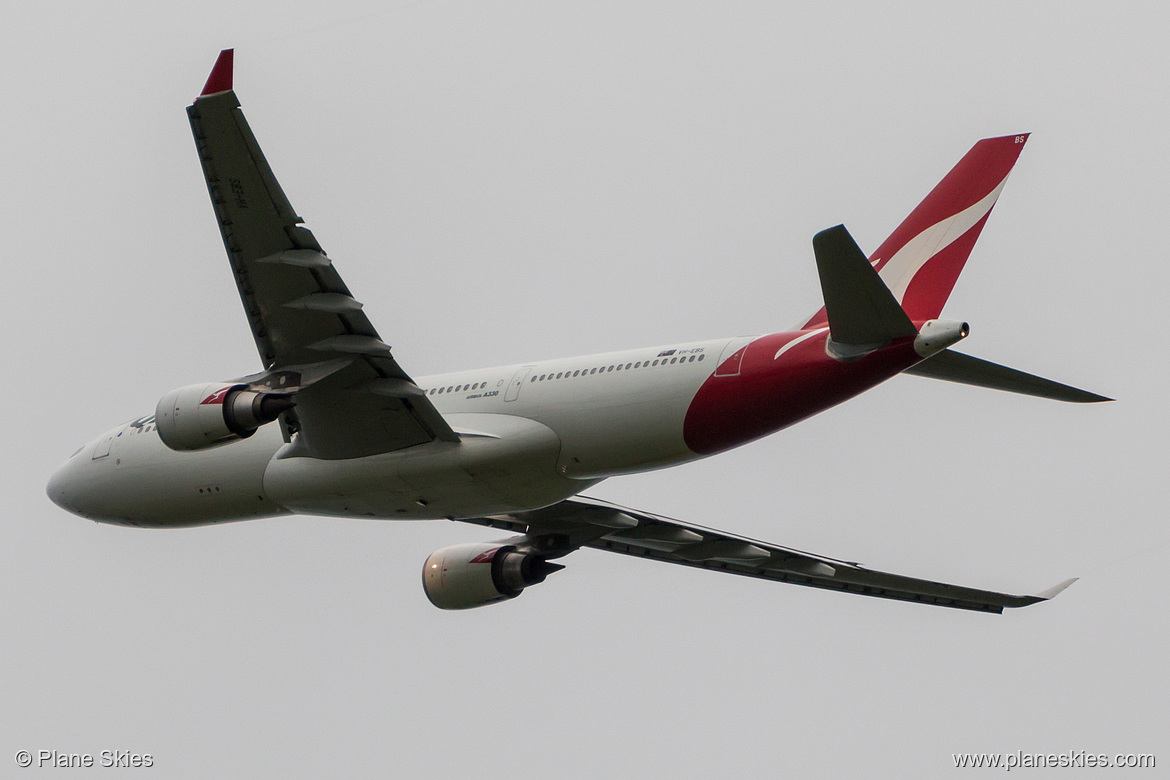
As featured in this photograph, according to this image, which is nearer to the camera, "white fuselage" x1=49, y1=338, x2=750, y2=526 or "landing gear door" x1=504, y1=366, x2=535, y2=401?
"white fuselage" x1=49, y1=338, x2=750, y2=526

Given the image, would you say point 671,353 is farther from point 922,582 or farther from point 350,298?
point 922,582

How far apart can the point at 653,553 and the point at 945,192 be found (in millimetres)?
9966

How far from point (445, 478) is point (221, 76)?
7.39m

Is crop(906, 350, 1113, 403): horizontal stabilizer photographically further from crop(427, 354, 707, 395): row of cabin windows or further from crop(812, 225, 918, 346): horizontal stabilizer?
crop(427, 354, 707, 395): row of cabin windows

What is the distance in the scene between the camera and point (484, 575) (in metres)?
28.3

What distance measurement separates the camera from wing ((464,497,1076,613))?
91.5 ft

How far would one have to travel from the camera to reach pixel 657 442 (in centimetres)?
2233

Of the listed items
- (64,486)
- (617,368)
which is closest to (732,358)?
(617,368)

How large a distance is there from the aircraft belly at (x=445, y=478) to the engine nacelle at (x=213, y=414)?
2.05 m

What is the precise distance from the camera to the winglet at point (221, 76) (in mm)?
19031

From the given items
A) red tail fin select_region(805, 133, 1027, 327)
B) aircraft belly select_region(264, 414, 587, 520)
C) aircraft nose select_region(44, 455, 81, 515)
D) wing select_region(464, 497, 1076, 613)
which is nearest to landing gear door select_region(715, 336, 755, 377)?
red tail fin select_region(805, 133, 1027, 327)

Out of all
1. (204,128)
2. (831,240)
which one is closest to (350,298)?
(204,128)

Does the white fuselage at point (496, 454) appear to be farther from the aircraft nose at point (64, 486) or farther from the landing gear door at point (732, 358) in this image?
the aircraft nose at point (64, 486)

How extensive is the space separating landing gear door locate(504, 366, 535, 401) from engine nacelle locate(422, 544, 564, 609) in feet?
18.0
